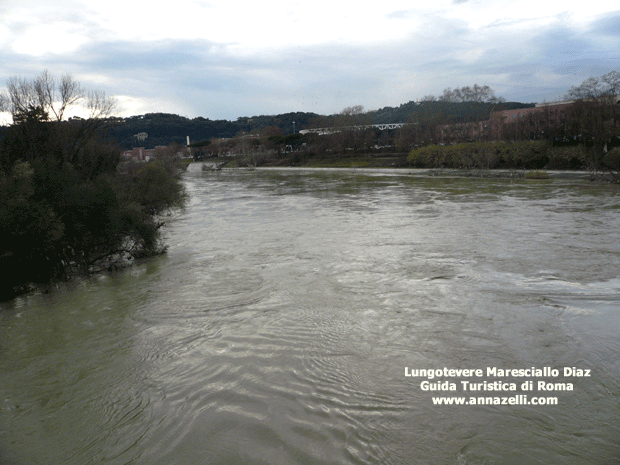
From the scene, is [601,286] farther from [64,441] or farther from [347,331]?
[64,441]

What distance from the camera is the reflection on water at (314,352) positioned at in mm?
6418

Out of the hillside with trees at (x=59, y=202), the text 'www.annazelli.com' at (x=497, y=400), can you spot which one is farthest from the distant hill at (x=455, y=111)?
the text 'www.annazelli.com' at (x=497, y=400)

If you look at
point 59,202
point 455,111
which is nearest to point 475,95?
point 455,111

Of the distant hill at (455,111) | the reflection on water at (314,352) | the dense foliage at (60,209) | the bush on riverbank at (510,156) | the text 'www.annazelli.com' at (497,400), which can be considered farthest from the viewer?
the distant hill at (455,111)

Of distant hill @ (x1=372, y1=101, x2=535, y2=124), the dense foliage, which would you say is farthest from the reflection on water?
distant hill @ (x1=372, y1=101, x2=535, y2=124)

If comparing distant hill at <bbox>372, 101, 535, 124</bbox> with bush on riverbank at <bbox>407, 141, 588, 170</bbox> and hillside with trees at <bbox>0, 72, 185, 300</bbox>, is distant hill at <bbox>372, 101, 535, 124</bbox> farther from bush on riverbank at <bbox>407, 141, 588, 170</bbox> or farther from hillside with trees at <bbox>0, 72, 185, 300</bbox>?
hillside with trees at <bbox>0, 72, 185, 300</bbox>

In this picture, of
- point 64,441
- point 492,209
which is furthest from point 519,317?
point 492,209

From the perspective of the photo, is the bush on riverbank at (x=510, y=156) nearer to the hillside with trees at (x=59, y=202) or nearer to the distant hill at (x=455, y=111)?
the distant hill at (x=455, y=111)

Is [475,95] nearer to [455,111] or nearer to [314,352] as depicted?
[455,111]

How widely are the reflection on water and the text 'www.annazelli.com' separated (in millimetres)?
147

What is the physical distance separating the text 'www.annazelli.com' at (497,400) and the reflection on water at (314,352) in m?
0.15

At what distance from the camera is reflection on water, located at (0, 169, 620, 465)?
6.42m

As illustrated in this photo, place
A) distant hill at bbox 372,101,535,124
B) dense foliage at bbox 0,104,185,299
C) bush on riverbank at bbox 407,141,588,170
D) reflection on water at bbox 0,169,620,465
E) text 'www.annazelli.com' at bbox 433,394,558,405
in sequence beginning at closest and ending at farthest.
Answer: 1. reflection on water at bbox 0,169,620,465
2. text 'www.annazelli.com' at bbox 433,394,558,405
3. dense foliage at bbox 0,104,185,299
4. bush on riverbank at bbox 407,141,588,170
5. distant hill at bbox 372,101,535,124

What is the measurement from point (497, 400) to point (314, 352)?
3.33 meters
